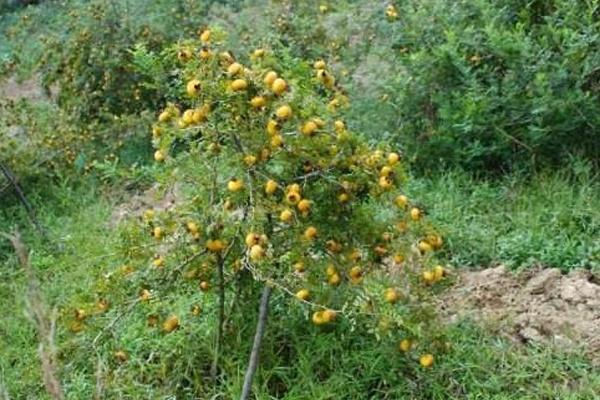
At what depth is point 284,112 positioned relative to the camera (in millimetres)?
2863

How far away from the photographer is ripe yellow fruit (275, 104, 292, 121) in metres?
2.86

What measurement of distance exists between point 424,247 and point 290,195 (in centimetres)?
50

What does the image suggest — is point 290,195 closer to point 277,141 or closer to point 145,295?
point 277,141

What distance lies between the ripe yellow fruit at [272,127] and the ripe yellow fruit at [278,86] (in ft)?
0.31

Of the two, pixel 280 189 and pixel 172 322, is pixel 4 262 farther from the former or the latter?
pixel 280 189

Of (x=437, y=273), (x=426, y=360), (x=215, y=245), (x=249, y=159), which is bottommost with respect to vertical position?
(x=426, y=360)

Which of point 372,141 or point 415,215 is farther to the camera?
point 372,141

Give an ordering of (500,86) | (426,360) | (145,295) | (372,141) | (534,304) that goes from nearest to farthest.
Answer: (426,360)
(145,295)
(534,304)
(372,141)
(500,86)

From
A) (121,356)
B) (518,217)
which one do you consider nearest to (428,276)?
(121,356)

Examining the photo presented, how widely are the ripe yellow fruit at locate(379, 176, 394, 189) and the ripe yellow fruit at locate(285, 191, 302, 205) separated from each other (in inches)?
11.1

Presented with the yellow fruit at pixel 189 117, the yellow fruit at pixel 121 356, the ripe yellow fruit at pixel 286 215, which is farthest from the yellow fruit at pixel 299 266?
the yellow fruit at pixel 121 356

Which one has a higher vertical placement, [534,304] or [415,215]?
[415,215]

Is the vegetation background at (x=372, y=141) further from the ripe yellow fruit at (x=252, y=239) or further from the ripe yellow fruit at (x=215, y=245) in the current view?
the ripe yellow fruit at (x=252, y=239)

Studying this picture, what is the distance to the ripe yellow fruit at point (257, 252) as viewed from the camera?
281 cm
